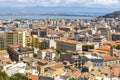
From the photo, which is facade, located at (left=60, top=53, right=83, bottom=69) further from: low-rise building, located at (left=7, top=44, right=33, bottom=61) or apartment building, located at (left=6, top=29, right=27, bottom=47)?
apartment building, located at (left=6, top=29, right=27, bottom=47)

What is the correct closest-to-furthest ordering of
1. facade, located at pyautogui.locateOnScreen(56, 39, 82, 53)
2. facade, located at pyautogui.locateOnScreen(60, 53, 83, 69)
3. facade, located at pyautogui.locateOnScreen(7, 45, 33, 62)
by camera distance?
facade, located at pyautogui.locateOnScreen(60, 53, 83, 69)
facade, located at pyautogui.locateOnScreen(7, 45, 33, 62)
facade, located at pyautogui.locateOnScreen(56, 39, 82, 53)

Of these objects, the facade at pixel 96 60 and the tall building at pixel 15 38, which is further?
the tall building at pixel 15 38

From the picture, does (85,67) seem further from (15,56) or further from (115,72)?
(15,56)

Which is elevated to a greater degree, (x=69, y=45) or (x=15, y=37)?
(x=15, y=37)

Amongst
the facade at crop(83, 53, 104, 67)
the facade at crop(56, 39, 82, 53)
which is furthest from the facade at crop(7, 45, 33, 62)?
the facade at crop(56, 39, 82, 53)

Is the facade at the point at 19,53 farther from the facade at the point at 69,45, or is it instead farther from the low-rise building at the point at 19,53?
the facade at the point at 69,45

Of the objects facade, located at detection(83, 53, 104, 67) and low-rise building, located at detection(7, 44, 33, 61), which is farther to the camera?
low-rise building, located at detection(7, 44, 33, 61)

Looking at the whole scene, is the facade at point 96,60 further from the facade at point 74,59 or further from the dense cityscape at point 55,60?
the facade at point 74,59

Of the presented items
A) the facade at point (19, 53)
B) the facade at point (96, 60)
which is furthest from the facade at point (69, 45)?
the facade at point (96, 60)

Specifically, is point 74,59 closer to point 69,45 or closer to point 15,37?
point 69,45

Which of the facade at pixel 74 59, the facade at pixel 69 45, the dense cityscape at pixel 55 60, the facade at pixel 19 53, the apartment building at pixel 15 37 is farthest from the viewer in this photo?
the facade at pixel 69 45

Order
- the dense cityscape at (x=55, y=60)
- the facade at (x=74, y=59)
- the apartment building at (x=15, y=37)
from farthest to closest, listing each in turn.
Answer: the apartment building at (x=15, y=37)
the facade at (x=74, y=59)
the dense cityscape at (x=55, y=60)

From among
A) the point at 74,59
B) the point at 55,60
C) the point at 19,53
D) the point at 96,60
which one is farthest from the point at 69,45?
the point at 96,60

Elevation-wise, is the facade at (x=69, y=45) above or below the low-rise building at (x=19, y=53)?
below
